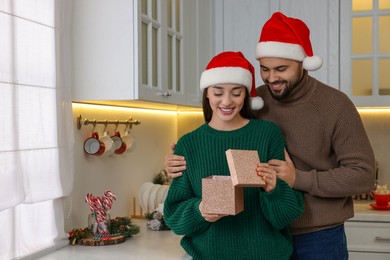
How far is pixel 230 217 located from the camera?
203 cm

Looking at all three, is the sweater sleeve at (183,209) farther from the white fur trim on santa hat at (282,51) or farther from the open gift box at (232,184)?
the white fur trim on santa hat at (282,51)

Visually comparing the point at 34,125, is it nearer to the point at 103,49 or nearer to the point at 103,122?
the point at 103,49

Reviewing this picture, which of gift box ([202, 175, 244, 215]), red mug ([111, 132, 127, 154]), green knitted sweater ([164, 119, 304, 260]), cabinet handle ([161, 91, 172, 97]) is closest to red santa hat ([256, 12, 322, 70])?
green knitted sweater ([164, 119, 304, 260])

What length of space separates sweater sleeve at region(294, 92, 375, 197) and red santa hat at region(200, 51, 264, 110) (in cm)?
28

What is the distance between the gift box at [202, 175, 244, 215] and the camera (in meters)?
1.83

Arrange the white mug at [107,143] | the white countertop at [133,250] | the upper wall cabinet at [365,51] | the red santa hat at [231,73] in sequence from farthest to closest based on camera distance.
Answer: the upper wall cabinet at [365,51] < the white mug at [107,143] < the white countertop at [133,250] < the red santa hat at [231,73]

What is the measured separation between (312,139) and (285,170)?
200mm

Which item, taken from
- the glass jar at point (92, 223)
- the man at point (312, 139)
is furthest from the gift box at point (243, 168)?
the glass jar at point (92, 223)

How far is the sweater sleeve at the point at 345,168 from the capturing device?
2101 millimetres

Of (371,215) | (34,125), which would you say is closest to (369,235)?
(371,215)

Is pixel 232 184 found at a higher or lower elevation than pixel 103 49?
lower

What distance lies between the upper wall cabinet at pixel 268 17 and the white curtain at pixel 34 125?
1.40 metres

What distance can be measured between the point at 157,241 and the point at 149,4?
99 centimetres

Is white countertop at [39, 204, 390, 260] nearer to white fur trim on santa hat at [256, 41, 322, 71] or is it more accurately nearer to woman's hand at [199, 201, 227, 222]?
woman's hand at [199, 201, 227, 222]
